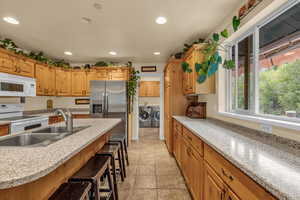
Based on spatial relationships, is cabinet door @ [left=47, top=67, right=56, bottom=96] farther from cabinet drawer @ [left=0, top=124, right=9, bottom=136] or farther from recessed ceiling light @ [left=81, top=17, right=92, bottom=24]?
recessed ceiling light @ [left=81, top=17, right=92, bottom=24]

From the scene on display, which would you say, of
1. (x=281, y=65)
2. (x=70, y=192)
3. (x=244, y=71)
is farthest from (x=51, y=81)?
(x=281, y=65)

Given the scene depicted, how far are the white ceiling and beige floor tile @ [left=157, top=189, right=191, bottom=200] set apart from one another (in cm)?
250

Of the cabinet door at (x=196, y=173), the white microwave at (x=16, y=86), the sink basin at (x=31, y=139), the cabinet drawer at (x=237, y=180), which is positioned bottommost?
the cabinet door at (x=196, y=173)

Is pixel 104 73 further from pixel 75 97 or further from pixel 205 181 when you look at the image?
pixel 205 181

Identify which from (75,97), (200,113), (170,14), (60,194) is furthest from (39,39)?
(200,113)

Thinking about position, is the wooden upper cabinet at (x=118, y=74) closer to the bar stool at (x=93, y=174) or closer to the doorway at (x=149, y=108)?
the doorway at (x=149, y=108)

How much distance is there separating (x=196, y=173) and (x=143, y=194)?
2.78 feet

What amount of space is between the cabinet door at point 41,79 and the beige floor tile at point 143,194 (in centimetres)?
334

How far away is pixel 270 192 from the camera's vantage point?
712 mm

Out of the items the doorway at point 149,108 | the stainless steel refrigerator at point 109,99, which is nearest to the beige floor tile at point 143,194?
the stainless steel refrigerator at point 109,99

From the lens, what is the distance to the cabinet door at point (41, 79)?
3.80 meters

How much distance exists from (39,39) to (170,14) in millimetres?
2699

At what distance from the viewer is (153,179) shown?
2.56m

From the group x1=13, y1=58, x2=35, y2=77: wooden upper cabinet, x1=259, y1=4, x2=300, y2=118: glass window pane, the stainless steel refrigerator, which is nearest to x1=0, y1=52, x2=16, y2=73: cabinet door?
x1=13, y1=58, x2=35, y2=77: wooden upper cabinet
